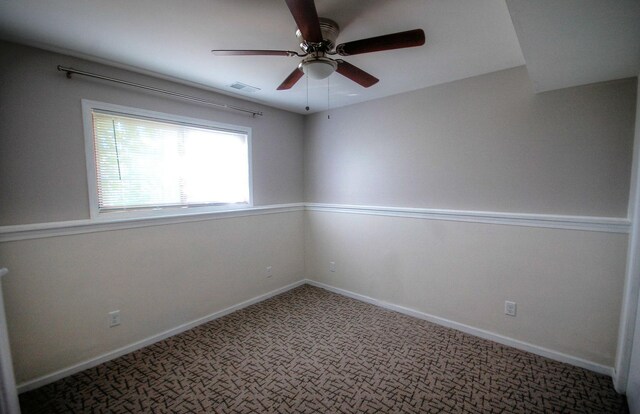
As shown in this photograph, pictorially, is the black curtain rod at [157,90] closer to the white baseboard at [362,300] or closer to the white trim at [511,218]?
the white trim at [511,218]

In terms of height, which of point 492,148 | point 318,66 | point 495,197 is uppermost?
point 318,66

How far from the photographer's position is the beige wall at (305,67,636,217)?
6.65 feet

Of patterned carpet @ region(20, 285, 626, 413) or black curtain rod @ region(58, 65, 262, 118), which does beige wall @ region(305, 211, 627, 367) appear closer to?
A: patterned carpet @ region(20, 285, 626, 413)

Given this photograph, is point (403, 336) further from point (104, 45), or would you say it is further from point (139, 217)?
point (104, 45)

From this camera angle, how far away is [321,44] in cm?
156

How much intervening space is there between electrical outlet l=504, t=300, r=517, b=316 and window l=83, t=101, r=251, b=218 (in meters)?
2.91

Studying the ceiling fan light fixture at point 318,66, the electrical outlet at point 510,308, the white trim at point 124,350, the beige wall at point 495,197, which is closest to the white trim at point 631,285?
the beige wall at point 495,197

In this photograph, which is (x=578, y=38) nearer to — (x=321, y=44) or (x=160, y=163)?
(x=321, y=44)

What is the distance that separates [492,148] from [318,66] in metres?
1.82

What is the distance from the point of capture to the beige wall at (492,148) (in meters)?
2.03

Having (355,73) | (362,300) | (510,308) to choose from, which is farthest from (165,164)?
(510,308)

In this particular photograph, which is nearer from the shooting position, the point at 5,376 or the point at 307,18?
the point at 307,18

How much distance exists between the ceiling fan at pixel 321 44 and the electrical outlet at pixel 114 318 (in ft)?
7.42

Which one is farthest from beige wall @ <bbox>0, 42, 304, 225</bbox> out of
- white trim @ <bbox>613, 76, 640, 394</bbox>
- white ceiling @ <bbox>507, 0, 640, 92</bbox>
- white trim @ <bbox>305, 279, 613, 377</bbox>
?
white trim @ <bbox>613, 76, 640, 394</bbox>
